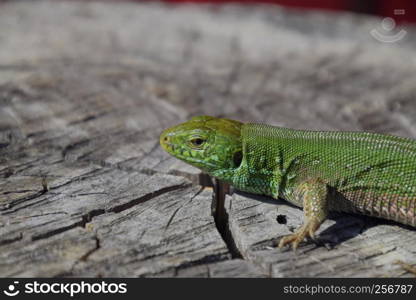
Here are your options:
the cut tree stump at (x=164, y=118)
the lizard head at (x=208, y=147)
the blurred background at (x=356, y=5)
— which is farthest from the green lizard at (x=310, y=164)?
the blurred background at (x=356, y=5)

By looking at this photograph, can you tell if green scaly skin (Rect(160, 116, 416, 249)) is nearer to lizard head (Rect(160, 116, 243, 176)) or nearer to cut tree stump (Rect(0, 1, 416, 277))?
lizard head (Rect(160, 116, 243, 176))

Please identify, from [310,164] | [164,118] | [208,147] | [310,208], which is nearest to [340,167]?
[310,164]

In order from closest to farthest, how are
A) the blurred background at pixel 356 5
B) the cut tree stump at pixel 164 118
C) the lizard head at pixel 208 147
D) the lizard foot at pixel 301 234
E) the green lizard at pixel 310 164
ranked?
the cut tree stump at pixel 164 118, the lizard foot at pixel 301 234, the green lizard at pixel 310 164, the lizard head at pixel 208 147, the blurred background at pixel 356 5

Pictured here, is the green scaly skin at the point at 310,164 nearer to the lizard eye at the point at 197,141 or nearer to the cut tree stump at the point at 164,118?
the lizard eye at the point at 197,141

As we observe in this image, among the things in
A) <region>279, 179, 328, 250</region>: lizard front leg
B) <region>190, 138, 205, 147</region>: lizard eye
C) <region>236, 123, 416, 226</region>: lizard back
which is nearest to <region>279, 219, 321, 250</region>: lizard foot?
<region>279, 179, 328, 250</region>: lizard front leg

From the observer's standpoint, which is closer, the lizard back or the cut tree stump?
the cut tree stump

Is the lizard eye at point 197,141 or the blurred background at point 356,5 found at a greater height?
the blurred background at point 356,5

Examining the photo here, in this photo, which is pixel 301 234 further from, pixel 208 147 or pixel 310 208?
pixel 208 147
